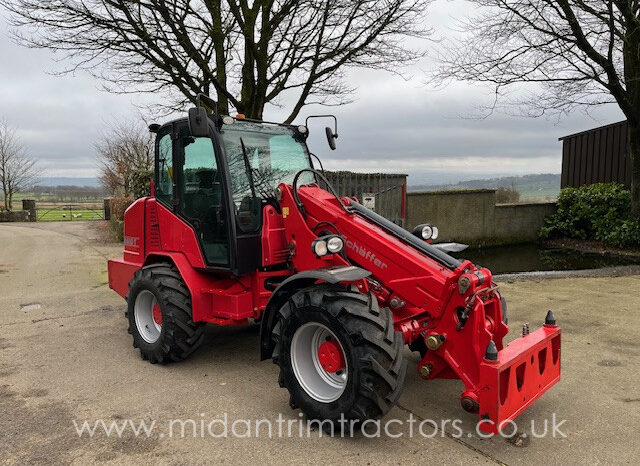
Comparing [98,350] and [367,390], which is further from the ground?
[367,390]

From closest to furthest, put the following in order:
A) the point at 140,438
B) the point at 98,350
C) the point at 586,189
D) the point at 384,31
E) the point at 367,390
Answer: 1. the point at 367,390
2. the point at 140,438
3. the point at 98,350
4. the point at 384,31
5. the point at 586,189

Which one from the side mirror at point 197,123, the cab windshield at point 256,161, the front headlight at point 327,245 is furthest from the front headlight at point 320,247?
the side mirror at point 197,123

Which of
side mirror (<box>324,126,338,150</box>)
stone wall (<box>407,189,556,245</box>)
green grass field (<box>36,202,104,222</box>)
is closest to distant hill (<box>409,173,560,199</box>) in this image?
stone wall (<box>407,189,556,245</box>)

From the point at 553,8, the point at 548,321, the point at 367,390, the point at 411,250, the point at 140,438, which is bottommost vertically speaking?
the point at 140,438

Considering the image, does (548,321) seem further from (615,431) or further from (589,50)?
(589,50)

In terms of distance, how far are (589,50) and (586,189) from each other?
461 centimetres

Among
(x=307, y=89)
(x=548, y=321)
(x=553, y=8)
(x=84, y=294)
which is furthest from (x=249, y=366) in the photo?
(x=553, y=8)

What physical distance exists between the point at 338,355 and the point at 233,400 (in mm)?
1066

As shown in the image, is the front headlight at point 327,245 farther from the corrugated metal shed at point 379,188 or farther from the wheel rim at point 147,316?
the corrugated metal shed at point 379,188

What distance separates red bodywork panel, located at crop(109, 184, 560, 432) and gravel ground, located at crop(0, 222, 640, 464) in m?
0.36

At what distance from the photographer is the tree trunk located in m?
12.3

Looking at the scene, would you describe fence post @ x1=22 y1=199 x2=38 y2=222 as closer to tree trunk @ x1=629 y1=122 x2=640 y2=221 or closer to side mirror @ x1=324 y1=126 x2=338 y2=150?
side mirror @ x1=324 y1=126 x2=338 y2=150

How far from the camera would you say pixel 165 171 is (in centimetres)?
518

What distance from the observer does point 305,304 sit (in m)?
3.44
